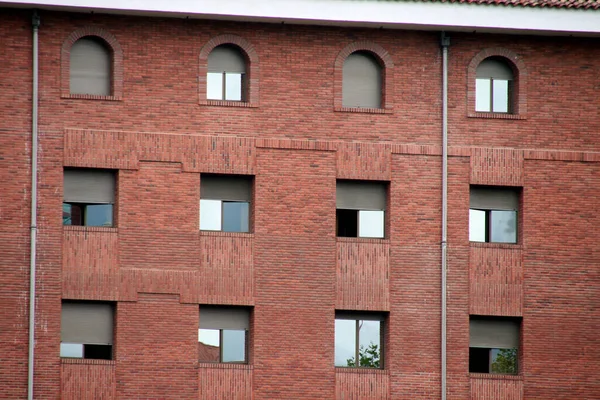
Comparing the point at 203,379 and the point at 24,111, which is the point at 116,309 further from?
the point at 24,111

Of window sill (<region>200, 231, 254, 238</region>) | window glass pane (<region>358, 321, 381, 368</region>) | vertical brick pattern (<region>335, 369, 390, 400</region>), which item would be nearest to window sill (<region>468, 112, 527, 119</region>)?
window glass pane (<region>358, 321, 381, 368</region>)

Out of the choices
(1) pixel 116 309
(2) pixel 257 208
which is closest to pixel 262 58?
(2) pixel 257 208

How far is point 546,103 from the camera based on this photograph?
34312mm

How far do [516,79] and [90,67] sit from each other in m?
8.49

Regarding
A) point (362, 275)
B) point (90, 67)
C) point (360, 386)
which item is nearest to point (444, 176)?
point (362, 275)

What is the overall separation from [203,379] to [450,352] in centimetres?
484

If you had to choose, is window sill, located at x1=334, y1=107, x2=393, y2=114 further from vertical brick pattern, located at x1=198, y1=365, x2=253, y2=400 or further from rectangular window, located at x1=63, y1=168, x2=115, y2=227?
vertical brick pattern, located at x1=198, y1=365, x2=253, y2=400

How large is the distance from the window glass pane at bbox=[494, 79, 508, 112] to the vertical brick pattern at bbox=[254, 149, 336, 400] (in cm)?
368

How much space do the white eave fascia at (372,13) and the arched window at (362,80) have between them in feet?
2.46

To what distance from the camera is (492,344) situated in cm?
3378

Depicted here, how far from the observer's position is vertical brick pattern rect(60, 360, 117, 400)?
105 ft

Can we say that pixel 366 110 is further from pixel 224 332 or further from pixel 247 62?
pixel 224 332

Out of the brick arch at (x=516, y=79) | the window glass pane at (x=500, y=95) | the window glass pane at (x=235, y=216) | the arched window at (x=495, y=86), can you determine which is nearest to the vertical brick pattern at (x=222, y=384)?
the window glass pane at (x=235, y=216)

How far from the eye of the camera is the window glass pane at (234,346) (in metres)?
33.1
